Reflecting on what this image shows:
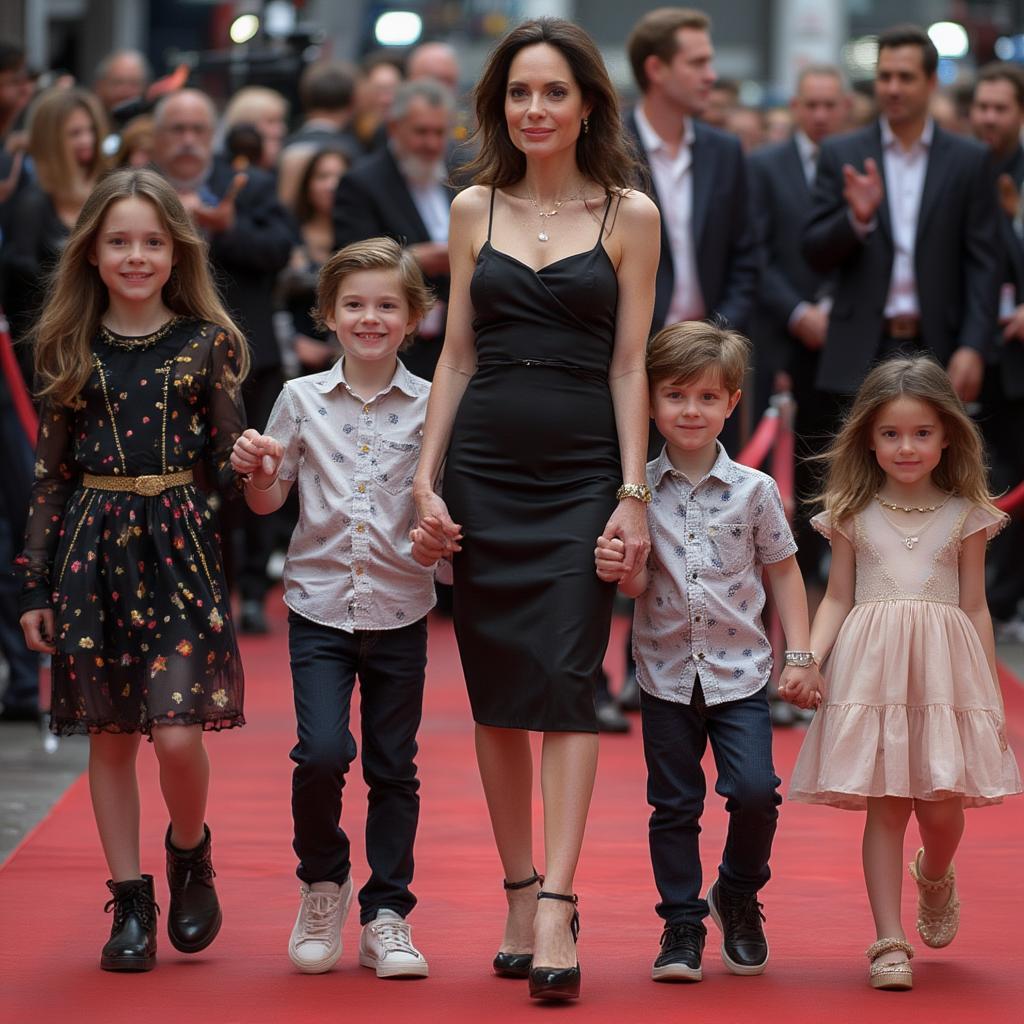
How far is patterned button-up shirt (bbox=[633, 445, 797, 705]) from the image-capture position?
15.8 feet

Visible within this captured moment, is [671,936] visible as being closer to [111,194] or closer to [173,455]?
[173,455]

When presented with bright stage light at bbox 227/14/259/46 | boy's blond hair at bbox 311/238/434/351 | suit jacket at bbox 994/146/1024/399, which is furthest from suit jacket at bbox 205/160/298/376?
bright stage light at bbox 227/14/259/46

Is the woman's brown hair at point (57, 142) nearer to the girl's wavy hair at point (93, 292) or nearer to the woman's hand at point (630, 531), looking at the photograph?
the girl's wavy hair at point (93, 292)

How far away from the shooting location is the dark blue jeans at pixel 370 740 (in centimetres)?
482

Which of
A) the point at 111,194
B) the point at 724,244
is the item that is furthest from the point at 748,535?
the point at 724,244

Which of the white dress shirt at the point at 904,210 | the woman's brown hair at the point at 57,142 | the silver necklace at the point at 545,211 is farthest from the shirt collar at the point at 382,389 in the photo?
the woman's brown hair at the point at 57,142

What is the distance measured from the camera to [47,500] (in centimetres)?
496

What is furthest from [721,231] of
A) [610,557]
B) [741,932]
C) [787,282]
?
[741,932]

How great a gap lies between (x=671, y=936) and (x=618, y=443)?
3.55 feet

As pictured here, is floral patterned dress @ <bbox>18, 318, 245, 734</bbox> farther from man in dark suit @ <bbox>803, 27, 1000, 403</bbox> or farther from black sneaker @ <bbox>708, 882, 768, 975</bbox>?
man in dark suit @ <bbox>803, 27, 1000, 403</bbox>

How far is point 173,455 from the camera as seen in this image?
4922 mm

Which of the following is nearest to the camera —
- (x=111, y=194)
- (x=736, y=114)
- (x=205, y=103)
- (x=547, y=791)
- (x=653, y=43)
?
(x=547, y=791)

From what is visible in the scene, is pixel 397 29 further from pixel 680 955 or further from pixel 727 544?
pixel 680 955

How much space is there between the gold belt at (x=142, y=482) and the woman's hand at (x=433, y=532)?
0.57m
